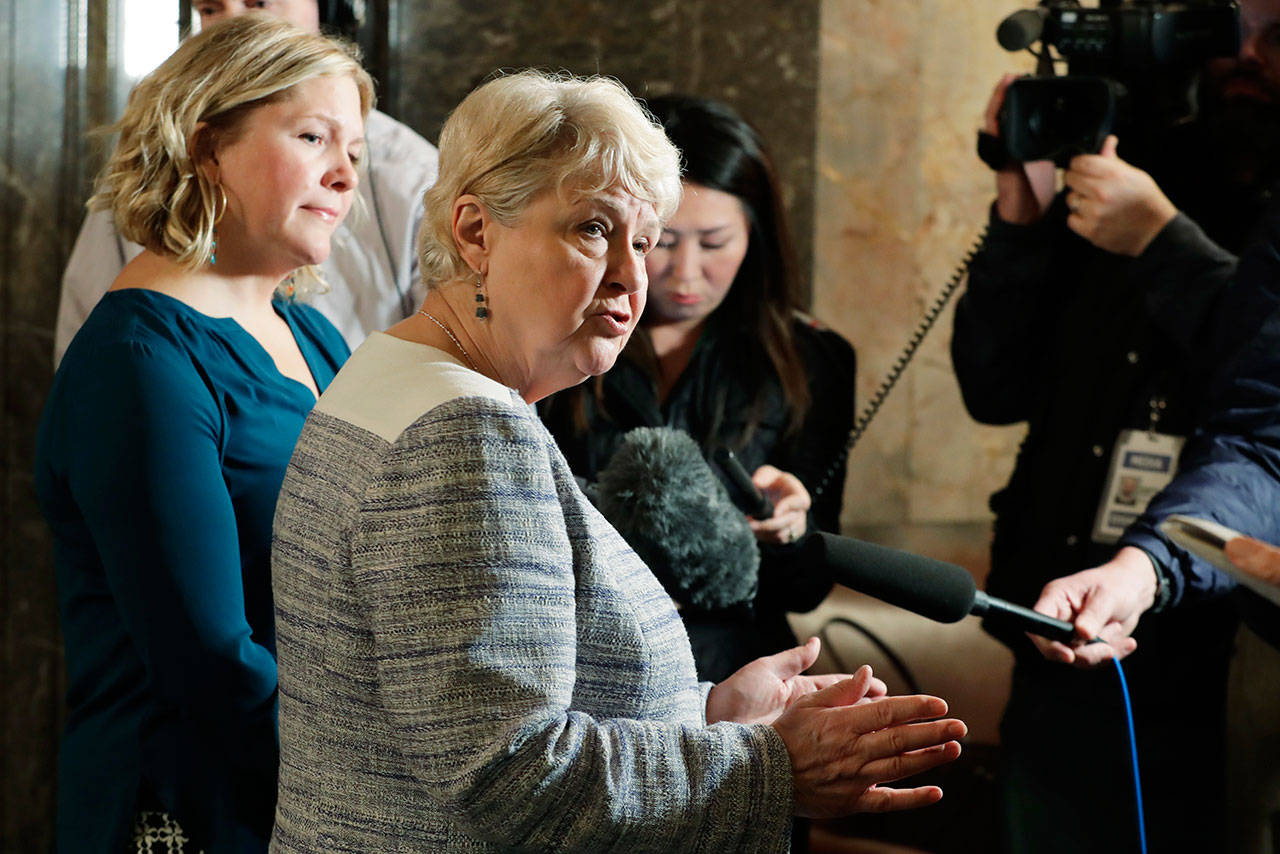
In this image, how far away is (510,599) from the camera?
948 mm

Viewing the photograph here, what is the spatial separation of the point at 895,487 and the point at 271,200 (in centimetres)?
193

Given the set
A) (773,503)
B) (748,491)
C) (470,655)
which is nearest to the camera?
(470,655)

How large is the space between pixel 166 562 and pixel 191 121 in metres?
0.54

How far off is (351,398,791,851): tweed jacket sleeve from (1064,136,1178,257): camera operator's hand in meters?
1.24

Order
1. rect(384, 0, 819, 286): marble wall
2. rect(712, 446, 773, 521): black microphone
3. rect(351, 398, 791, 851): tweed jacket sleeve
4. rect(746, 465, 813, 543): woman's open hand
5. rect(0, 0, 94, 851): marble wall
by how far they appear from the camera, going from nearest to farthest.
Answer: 1. rect(351, 398, 791, 851): tweed jacket sleeve
2. rect(712, 446, 773, 521): black microphone
3. rect(746, 465, 813, 543): woman's open hand
4. rect(0, 0, 94, 851): marble wall
5. rect(384, 0, 819, 286): marble wall

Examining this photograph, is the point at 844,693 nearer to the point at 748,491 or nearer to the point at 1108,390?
the point at 748,491

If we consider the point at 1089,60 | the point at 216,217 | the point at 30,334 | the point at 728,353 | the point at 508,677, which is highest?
the point at 1089,60

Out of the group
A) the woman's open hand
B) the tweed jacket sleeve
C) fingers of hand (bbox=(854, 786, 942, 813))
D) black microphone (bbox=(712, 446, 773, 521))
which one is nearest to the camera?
the tweed jacket sleeve

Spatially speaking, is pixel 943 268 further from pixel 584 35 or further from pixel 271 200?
pixel 271 200

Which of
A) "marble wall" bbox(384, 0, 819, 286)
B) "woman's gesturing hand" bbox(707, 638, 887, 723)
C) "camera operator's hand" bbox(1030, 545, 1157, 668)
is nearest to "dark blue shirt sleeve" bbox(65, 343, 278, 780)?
"woman's gesturing hand" bbox(707, 638, 887, 723)

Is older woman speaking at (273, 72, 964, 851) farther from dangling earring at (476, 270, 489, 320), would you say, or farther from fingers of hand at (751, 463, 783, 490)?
fingers of hand at (751, 463, 783, 490)


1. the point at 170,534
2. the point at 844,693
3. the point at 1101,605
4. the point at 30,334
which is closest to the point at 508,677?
the point at 844,693

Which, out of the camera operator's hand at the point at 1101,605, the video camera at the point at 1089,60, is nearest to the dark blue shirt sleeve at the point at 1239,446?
the camera operator's hand at the point at 1101,605

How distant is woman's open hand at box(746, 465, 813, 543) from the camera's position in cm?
182
